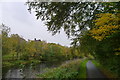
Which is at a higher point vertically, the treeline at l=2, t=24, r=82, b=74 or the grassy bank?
the treeline at l=2, t=24, r=82, b=74

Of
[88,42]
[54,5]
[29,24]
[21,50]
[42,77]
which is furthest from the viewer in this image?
[21,50]

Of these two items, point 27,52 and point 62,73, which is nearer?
point 62,73

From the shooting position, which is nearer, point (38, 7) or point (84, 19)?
point (38, 7)

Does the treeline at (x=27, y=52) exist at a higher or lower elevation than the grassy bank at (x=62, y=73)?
higher

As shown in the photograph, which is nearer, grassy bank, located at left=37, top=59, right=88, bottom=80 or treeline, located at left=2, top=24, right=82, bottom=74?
grassy bank, located at left=37, top=59, right=88, bottom=80

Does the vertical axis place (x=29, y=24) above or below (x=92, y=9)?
below

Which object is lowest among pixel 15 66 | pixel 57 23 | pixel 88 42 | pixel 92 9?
pixel 15 66

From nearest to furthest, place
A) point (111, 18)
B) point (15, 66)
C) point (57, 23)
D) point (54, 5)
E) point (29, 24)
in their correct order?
point (111, 18) < point (54, 5) < point (57, 23) < point (29, 24) < point (15, 66)

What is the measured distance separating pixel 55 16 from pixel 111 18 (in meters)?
1.75

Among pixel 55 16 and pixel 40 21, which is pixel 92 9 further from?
pixel 40 21

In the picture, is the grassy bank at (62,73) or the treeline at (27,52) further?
the treeline at (27,52)

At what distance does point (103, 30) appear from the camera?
9.12ft

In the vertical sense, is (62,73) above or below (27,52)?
below

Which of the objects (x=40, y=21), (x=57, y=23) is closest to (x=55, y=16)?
(x=57, y=23)
